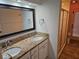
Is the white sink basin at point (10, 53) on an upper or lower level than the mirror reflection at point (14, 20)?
lower

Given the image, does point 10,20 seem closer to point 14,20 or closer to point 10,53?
point 14,20

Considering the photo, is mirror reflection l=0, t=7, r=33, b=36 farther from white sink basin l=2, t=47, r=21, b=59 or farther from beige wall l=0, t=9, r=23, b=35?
white sink basin l=2, t=47, r=21, b=59

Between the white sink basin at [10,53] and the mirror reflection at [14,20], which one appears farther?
the mirror reflection at [14,20]

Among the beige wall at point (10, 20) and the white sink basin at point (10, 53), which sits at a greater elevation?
the beige wall at point (10, 20)

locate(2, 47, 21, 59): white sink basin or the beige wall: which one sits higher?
the beige wall

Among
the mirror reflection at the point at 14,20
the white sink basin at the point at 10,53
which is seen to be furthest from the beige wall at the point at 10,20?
the white sink basin at the point at 10,53

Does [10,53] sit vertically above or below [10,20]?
below

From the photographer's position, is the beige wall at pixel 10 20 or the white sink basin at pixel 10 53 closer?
the white sink basin at pixel 10 53

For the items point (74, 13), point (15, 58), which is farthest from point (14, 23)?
point (74, 13)

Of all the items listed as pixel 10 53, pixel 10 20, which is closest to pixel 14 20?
pixel 10 20

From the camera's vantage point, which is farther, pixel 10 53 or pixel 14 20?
pixel 14 20

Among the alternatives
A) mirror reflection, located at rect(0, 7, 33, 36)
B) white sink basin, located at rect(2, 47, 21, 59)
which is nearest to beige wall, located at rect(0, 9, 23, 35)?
mirror reflection, located at rect(0, 7, 33, 36)

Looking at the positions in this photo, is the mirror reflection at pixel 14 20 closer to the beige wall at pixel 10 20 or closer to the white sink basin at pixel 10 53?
the beige wall at pixel 10 20

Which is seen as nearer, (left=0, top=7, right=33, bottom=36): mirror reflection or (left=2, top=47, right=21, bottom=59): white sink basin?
(left=2, top=47, right=21, bottom=59): white sink basin
